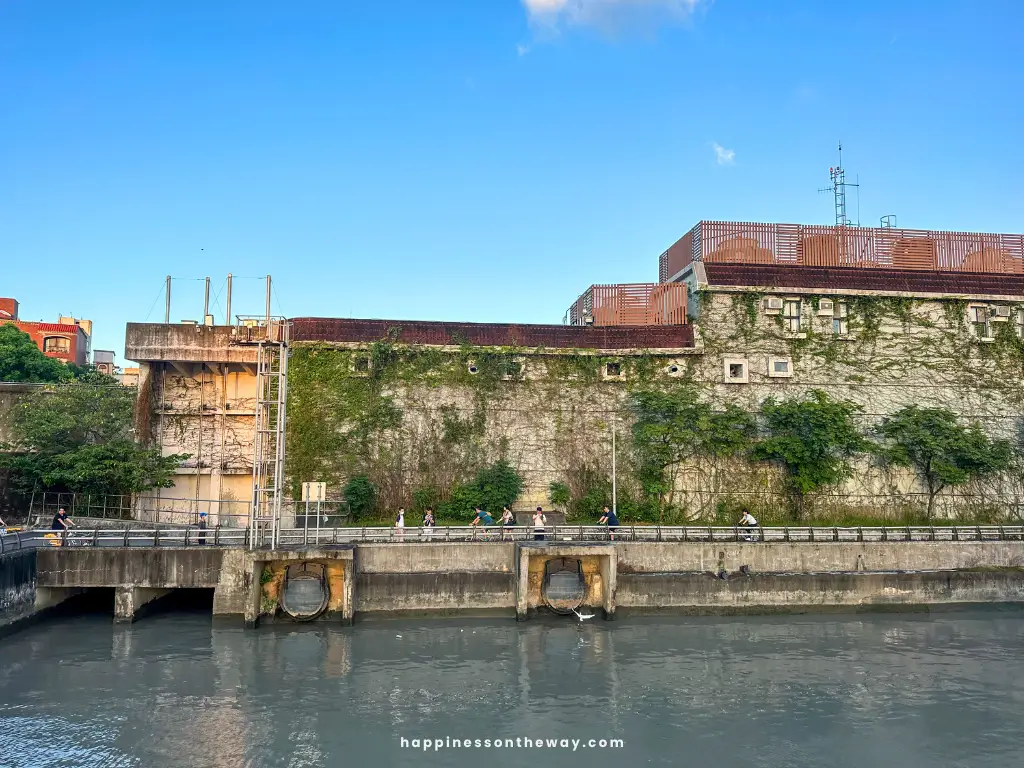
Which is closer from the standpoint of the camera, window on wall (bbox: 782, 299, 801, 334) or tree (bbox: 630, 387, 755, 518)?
tree (bbox: 630, 387, 755, 518)

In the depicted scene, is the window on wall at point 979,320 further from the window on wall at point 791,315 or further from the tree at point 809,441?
the window on wall at point 791,315

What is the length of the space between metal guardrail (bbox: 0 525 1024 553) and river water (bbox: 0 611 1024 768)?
9.29 ft

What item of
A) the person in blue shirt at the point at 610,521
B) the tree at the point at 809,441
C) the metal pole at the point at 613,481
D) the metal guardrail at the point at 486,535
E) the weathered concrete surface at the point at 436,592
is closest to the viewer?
the metal guardrail at the point at 486,535

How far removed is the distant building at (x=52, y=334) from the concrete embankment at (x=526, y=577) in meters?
50.0

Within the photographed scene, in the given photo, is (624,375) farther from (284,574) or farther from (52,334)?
(52,334)

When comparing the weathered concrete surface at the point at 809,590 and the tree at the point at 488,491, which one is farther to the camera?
the tree at the point at 488,491

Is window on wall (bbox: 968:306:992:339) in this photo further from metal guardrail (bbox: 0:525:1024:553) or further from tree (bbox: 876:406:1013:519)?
metal guardrail (bbox: 0:525:1024:553)

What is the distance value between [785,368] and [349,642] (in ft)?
89.8

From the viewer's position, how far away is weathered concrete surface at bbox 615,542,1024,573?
96.2 ft

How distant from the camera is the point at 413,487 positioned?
37438 millimetres

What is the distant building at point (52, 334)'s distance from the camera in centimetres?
6919

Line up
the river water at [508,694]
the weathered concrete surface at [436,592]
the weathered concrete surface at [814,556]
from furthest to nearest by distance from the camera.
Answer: the weathered concrete surface at [814,556] < the weathered concrete surface at [436,592] < the river water at [508,694]

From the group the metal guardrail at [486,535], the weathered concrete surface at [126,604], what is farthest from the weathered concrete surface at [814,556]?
the weathered concrete surface at [126,604]

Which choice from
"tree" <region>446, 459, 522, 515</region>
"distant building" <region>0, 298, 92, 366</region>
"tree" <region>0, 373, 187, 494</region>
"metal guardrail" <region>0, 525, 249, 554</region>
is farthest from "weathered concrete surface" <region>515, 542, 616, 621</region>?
"distant building" <region>0, 298, 92, 366</region>
